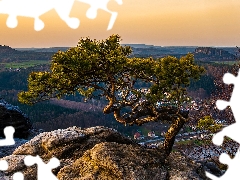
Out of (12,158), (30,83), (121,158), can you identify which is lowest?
(12,158)

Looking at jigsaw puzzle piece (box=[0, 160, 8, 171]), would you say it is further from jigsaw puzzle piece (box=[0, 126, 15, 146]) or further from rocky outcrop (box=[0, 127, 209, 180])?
jigsaw puzzle piece (box=[0, 126, 15, 146])

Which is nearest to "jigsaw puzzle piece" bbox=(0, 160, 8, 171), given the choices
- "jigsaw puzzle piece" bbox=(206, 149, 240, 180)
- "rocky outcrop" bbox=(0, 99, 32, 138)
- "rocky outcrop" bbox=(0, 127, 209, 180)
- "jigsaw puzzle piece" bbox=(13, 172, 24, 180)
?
"rocky outcrop" bbox=(0, 127, 209, 180)

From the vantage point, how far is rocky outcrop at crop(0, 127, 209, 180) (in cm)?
1251

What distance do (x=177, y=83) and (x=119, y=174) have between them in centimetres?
406

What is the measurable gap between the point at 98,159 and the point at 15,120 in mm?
17637

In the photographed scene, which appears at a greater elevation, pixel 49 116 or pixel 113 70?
pixel 113 70

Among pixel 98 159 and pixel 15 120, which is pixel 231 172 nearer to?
pixel 98 159

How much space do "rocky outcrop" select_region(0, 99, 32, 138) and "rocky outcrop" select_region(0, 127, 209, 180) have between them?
12.7 meters

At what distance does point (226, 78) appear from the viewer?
13875mm

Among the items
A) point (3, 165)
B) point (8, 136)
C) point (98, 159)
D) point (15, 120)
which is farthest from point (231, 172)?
point (15, 120)

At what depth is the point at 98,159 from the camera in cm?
1277

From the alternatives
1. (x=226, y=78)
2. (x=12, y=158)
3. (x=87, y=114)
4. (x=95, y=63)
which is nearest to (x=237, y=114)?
(x=226, y=78)

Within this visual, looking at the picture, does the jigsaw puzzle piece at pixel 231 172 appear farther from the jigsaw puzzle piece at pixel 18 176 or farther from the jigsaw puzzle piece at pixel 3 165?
the jigsaw puzzle piece at pixel 3 165

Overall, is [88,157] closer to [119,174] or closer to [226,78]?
[119,174]
